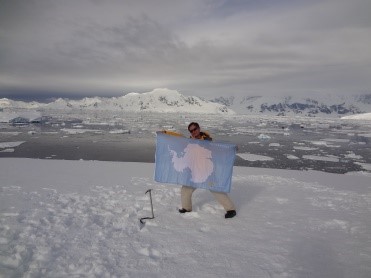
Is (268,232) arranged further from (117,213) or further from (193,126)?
(117,213)

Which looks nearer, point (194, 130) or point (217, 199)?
point (194, 130)

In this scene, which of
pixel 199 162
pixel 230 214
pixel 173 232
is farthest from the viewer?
pixel 199 162

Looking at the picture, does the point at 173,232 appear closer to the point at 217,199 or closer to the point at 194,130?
the point at 217,199

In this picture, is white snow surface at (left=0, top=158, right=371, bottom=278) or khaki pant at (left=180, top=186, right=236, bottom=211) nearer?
white snow surface at (left=0, top=158, right=371, bottom=278)

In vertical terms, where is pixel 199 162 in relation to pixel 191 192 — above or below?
above

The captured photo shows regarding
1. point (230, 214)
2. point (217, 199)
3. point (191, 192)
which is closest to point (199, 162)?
point (191, 192)

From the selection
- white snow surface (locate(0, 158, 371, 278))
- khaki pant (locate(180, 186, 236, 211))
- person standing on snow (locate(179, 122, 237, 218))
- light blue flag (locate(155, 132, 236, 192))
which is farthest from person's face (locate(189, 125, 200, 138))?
white snow surface (locate(0, 158, 371, 278))

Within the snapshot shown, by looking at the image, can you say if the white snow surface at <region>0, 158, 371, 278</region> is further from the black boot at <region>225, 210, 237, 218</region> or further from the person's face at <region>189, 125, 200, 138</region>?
the person's face at <region>189, 125, 200, 138</region>
